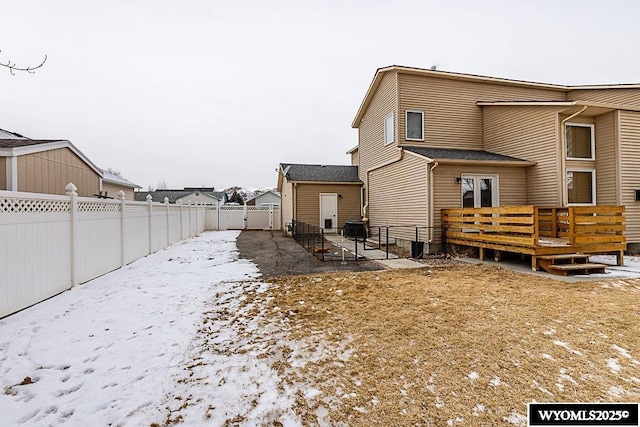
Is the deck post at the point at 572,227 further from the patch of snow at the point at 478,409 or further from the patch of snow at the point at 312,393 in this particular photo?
the patch of snow at the point at 312,393

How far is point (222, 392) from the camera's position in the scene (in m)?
2.37

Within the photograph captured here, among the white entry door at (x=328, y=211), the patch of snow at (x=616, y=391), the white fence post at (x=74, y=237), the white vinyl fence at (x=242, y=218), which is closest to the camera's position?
the patch of snow at (x=616, y=391)

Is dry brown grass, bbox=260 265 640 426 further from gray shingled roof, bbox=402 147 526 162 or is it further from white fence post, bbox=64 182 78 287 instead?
gray shingled roof, bbox=402 147 526 162

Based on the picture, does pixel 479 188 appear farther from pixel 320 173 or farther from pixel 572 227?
pixel 320 173

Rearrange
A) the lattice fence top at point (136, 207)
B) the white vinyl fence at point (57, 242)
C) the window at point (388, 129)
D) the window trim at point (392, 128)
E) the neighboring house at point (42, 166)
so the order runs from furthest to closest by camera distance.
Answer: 1. the window at point (388, 129)
2. the window trim at point (392, 128)
3. the neighboring house at point (42, 166)
4. the lattice fence top at point (136, 207)
5. the white vinyl fence at point (57, 242)

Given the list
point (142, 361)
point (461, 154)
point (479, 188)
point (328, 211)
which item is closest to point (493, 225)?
point (479, 188)

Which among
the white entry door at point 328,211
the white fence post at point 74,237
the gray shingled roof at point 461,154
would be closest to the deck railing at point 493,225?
the gray shingled roof at point 461,154

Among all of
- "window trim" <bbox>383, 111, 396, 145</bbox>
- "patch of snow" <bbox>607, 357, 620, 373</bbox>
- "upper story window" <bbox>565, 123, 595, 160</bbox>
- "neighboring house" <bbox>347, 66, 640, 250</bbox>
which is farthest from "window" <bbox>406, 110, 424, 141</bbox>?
"patch of snow" <bbox>607, 357, 620, 373</bbox>

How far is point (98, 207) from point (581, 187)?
15.1 metres

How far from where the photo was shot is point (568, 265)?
275 inches

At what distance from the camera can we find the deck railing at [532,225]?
7176 mm

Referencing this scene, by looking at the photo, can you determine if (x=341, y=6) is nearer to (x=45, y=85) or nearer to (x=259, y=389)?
(x=45, y=85)

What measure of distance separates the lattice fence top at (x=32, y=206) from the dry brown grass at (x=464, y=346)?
158 inches

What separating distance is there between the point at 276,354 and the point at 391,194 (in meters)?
10.5
